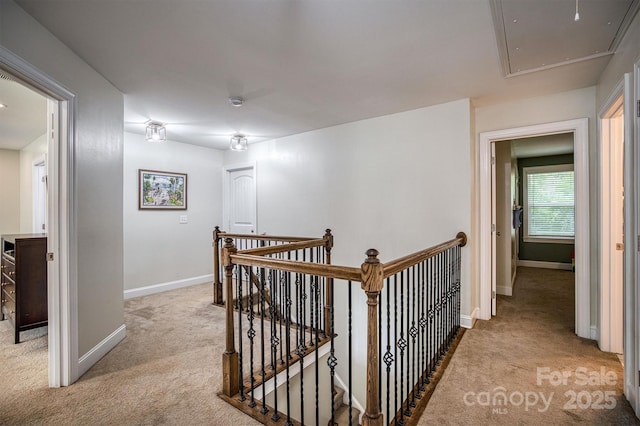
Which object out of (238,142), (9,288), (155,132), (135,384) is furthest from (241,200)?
(135,384)

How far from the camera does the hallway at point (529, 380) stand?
168 cm

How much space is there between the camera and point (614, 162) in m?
2.40

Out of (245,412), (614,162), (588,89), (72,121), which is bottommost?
(245,412)

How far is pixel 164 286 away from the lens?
4426 millimetres

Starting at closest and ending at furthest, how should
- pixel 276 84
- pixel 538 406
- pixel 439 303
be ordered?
pixel 538 406, pixel 439 303, pixel 276 84

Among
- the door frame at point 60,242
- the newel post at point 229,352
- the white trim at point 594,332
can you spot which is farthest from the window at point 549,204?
the door frame at point 60,242

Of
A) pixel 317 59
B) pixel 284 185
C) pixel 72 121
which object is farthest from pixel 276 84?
pixel 284 185

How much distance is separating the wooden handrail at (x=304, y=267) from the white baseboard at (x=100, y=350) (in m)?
1.41

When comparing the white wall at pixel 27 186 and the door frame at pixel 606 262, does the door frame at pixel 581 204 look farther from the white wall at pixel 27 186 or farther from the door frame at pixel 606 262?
the white wall at pixel 27 186

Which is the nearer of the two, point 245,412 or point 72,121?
point 245,412

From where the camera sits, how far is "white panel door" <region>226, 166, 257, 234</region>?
4.96m

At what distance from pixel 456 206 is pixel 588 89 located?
153 cm

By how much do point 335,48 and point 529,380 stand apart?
2637 millimetres

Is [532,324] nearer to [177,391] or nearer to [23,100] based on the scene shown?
[177,391]
